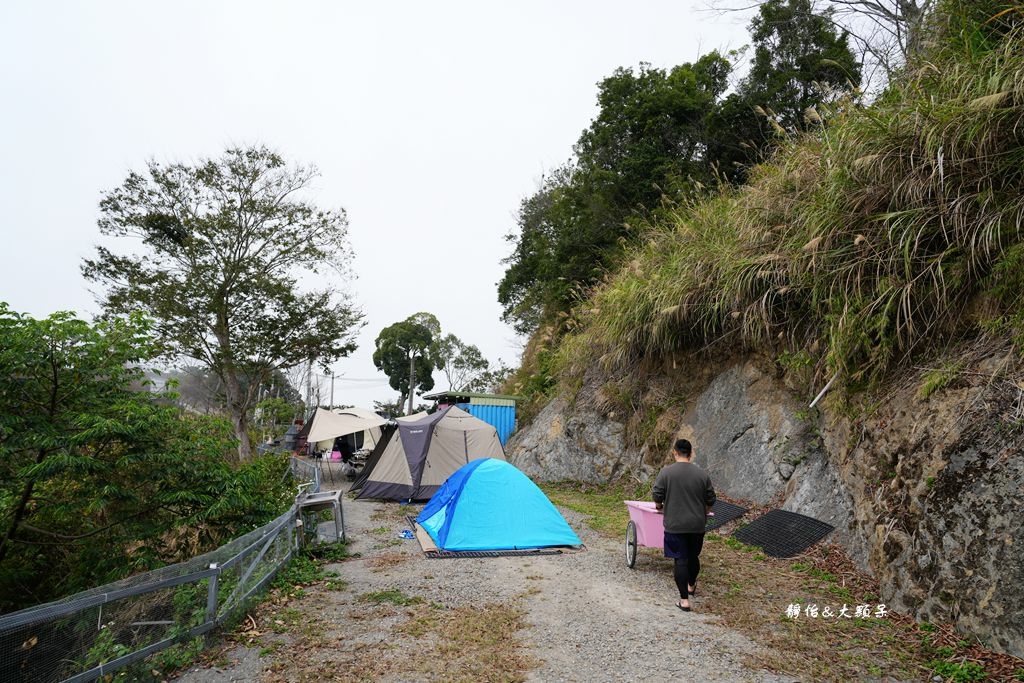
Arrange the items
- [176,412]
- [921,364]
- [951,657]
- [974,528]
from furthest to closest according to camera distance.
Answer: [176,412] < [921,364] < [974,528] < [951,657]

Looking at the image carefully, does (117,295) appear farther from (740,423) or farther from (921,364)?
(921,364)

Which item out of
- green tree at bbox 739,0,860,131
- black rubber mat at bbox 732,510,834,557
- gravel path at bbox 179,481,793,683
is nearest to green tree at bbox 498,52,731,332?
green tree at bbox 739,0,860,131

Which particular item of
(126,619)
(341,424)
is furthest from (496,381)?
(126,619)

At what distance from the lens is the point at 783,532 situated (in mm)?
7246

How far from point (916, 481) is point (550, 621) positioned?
11.8ft

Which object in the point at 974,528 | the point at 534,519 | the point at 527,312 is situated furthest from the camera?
the point at 527,312

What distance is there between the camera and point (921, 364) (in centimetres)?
595

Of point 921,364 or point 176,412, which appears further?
point 176,412

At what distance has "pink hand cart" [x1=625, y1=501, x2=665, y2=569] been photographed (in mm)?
6473

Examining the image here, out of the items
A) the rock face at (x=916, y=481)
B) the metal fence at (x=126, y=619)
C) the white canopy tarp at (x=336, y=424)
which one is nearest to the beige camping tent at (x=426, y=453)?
the rock face at (x=916, y=481)

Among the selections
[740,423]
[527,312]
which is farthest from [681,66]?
[740,423]

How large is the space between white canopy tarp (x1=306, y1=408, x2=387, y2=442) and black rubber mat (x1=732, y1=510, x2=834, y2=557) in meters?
15.1

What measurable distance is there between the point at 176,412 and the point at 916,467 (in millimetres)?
7625

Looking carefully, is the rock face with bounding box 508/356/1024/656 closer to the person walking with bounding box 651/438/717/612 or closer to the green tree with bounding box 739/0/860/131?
the person walking with bounding box 651/438/717/612
